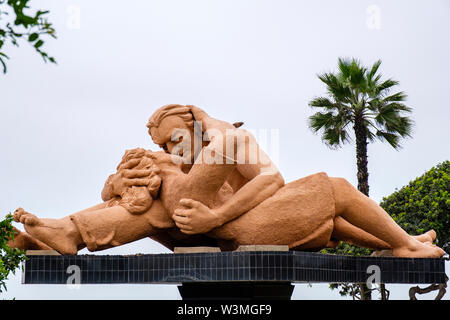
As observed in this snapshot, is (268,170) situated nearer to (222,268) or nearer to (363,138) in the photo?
(222,268)

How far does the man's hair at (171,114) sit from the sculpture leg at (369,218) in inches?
69.1

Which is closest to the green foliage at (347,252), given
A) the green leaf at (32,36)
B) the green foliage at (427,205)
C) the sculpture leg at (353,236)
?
the green foliage at (427,205)

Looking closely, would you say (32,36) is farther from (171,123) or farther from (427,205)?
(427,205)

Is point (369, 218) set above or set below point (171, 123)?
below

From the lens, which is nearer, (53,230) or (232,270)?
(232,270)

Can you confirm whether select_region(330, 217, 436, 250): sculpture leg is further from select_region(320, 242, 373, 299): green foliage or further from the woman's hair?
select_region(320, 242, 373, 299): green foliage

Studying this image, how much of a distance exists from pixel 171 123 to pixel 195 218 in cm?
130

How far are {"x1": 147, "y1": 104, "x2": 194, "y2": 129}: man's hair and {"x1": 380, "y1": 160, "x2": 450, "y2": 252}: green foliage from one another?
9931 millimetres

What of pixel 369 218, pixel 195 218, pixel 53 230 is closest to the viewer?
pixel 195 218

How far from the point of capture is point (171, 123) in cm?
915

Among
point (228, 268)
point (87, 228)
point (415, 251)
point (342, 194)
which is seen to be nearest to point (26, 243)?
point (87, 228)

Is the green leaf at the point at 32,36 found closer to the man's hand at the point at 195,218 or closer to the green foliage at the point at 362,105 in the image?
the man's hand at the point at 195,218

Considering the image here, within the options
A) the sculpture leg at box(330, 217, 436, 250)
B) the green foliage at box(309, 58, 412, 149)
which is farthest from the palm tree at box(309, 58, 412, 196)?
the sculpture leg at box(330, 217, 436, 250)
